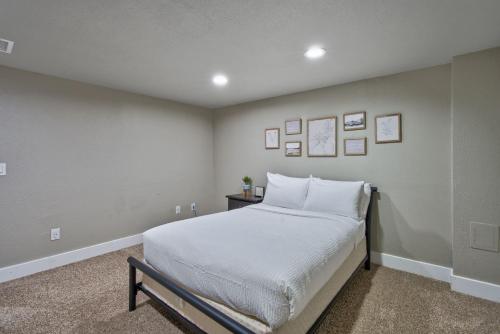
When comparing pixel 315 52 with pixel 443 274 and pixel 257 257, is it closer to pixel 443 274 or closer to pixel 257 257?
pixel 257 257

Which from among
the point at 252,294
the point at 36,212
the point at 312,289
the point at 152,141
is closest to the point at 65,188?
the point at 36,212

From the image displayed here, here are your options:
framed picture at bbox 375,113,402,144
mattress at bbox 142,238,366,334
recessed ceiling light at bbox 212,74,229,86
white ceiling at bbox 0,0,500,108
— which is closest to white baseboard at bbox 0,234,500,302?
mattress at bbox 142,238,366,334

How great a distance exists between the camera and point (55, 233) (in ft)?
9.05

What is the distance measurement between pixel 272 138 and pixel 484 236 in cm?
260

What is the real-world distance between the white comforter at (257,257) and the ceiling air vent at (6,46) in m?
1.94

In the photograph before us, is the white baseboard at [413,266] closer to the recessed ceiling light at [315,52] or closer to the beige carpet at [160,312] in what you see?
the beige carpet at [160,312]

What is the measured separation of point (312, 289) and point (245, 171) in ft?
9.13

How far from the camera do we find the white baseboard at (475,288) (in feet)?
6.79

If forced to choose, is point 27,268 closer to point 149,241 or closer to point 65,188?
point 65,188

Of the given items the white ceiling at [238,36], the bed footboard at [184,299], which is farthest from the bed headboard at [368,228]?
the bed footboard at [184,299]

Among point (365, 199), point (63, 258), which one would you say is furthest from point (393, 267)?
point (63, 258)

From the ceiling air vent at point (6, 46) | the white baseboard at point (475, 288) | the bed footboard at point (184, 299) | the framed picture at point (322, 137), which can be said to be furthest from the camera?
the framed picture at point (322, 137)

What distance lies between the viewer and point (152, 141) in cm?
364

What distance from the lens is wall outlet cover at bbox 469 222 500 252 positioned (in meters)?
2.07
